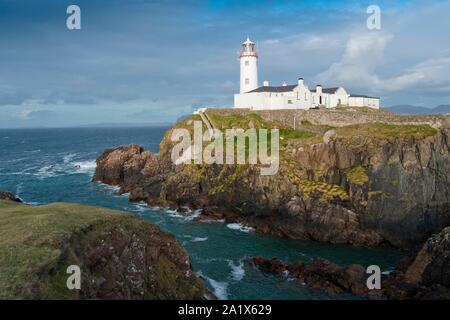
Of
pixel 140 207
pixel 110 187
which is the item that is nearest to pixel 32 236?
pixel 140 207

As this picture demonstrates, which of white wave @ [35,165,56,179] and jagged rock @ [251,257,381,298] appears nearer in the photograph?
jagged rock @ [251,257,381,298]

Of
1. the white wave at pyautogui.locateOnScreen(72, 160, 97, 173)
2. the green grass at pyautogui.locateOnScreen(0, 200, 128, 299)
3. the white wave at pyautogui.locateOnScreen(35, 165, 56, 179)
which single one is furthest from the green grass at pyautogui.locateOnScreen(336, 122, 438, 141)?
the white wave at pyautogui.locateOnScreen(35, 165, 56, 179)

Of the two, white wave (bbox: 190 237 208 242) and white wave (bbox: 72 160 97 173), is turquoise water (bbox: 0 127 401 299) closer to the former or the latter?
white wave (bbox: 190 237 208 242)

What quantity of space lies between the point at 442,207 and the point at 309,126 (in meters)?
27.3

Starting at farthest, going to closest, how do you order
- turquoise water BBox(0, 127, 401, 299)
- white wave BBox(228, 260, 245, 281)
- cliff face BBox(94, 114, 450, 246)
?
cliff face BBox(94, 114, 450, 246) < white wave BBox(228, 260, 245, 281) < turquoise water BBox(0, 127, 401, 299)

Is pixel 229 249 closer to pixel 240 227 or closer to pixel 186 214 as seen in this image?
pixel 240 227

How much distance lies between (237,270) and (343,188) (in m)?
21.4

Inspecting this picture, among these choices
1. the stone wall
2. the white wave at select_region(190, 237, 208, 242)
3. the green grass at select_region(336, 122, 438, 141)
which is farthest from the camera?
the stone wall

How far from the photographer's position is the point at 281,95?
8150 cm

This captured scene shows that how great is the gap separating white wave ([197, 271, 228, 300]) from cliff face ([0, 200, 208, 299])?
9.05ft

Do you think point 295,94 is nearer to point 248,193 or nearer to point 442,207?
point 248,193

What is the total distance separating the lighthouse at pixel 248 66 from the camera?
282 ft

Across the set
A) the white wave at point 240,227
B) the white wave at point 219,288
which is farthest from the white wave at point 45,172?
the white wave at point 219,288

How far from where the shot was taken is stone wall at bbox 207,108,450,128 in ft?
189
